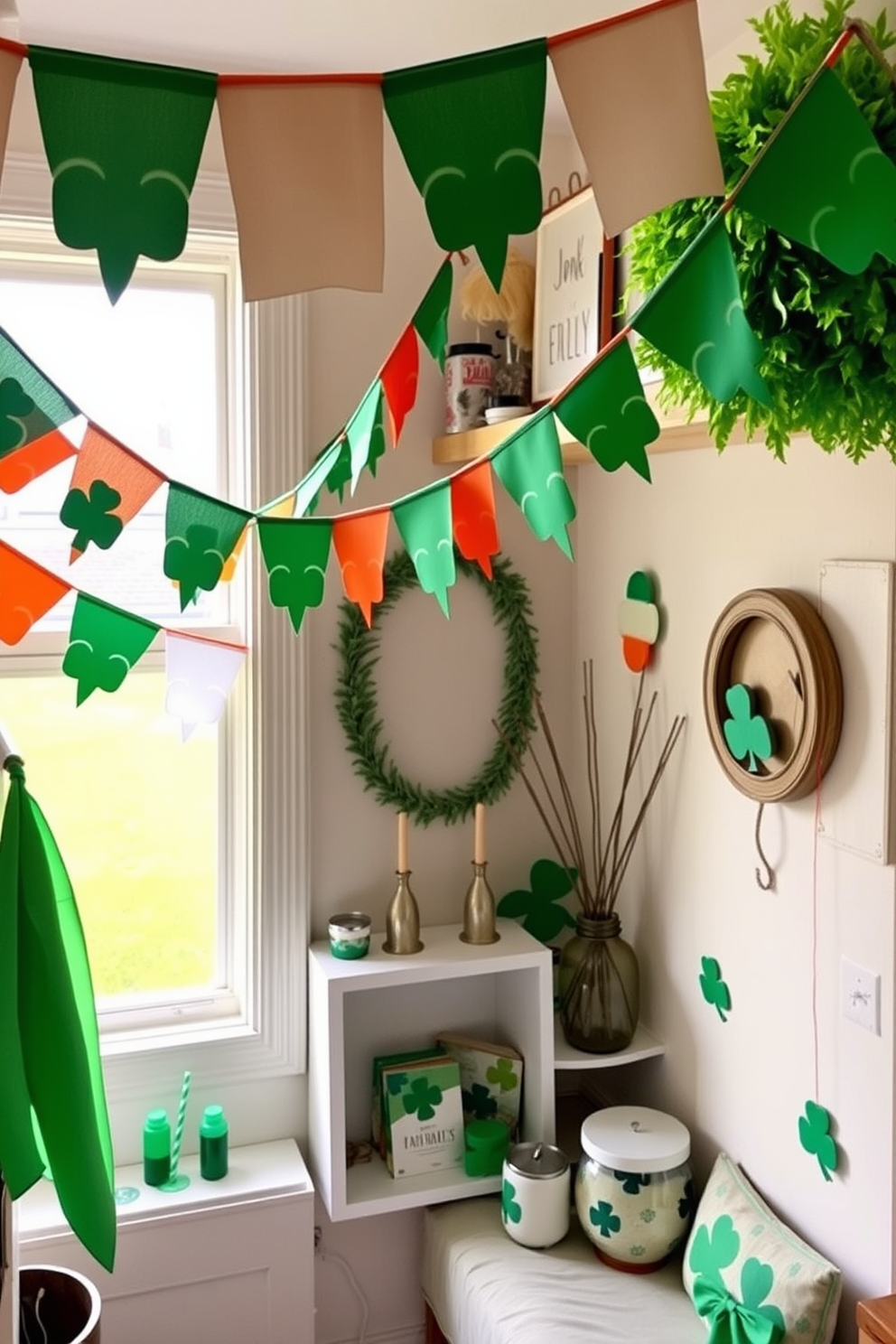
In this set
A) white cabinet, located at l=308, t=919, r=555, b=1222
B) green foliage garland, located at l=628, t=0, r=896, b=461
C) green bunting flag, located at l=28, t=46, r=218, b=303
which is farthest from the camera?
white cabinet, located at l=308, t=919, r=555, b=1222

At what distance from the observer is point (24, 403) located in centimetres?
116

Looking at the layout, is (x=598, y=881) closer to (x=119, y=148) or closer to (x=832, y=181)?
(x=832, y=181)

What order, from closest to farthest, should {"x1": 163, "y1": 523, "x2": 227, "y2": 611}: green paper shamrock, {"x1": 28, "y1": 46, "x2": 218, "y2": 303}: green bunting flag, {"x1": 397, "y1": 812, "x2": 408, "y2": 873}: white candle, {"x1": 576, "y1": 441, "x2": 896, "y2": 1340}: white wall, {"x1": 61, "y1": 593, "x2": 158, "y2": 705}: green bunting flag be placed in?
{"x1": 28, "y1": 46, "x2": 218, "y2": 303}: green bunting flag
{"x1": 163, "y1": 523, "x2": 227, "y2": 611}: green paper shamrock
{"x1": 61, "y1": 593, "x2": 158, "y2": 705}: green bunting flag
{"x1": 576, "y1": 441, "x2": 896, "y2": 1340}: white wall
{"x1": 397, "y1": 812, "x2": 408, "y2": 873}: white candle

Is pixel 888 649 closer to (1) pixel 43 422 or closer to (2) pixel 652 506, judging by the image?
(2) pixel 652 506

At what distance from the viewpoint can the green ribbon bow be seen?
63.2 inches

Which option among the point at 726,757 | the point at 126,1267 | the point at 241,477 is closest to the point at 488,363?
the point at 241,477

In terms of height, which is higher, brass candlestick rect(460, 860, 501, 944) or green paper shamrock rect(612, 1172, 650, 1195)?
brass candlestick rect(460, 860, 501, 944)

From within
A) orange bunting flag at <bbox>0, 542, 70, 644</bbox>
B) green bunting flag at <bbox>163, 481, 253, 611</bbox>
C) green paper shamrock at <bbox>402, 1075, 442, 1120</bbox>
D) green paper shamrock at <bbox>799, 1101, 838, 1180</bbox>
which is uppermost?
green bunting flag at <bbox>163, 481, 253, 611</bbox>

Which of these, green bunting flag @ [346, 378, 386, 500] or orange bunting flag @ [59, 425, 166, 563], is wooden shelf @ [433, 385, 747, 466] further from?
orange bunting flag @ [59, 425, 166, 563]

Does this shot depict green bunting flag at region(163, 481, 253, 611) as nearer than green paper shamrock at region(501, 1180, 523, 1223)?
Yes

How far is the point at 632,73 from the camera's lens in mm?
801

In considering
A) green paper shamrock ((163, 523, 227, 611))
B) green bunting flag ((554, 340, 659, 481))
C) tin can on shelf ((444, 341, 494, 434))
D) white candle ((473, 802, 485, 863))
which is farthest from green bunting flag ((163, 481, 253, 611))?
white candle ((473, 802, 485, 863))

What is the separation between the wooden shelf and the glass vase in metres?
0.85

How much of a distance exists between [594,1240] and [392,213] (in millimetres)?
1819
